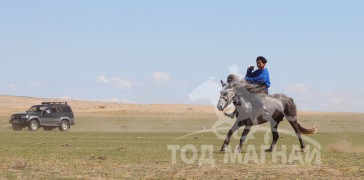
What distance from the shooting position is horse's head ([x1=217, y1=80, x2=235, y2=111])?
59.0 feet

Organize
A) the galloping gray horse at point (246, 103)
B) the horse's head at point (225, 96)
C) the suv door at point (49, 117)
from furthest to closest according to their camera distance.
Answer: the suv door at point (49, 117), the galloping gray horse at point (246, 103), the horse's head at point (225, 96)

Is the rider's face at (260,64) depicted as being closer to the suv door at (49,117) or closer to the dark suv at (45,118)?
the dark suv at (45,118)

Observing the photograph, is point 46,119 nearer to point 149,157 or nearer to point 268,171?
point 149,157

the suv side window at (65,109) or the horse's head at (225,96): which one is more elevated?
the suv side window at (65,109)

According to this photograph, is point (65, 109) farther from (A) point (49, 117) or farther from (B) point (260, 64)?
(B) point (260, 64)

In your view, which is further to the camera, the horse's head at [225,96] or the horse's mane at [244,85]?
the horse's mane at [244,85]

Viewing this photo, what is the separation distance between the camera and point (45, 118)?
161 feet

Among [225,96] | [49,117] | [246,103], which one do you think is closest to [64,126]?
[49,117]

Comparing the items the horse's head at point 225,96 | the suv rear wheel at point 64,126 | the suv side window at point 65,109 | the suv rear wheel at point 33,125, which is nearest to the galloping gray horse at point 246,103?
the horse's head at point 225,96

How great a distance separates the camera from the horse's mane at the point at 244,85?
60.6ft

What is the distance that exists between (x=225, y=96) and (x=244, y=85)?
88 cm

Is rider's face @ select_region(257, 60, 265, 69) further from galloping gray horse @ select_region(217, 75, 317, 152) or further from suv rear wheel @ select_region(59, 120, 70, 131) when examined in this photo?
suv rear wheel @ select_region(59, 120, 70, 131)

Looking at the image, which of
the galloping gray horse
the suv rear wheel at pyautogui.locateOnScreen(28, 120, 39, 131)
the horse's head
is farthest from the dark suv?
the horse's head

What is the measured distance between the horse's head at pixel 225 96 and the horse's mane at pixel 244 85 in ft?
0.62
